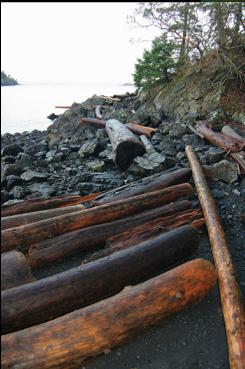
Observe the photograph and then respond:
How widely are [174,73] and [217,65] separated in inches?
146

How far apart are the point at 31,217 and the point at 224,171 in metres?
4.04

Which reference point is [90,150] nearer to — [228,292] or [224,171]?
[224,171]

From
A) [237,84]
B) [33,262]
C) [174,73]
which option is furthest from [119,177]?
[174,73]

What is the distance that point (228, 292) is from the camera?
10.2 ft

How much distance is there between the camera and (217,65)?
11875 mm

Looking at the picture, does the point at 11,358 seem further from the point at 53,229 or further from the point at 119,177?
the point at 119,177

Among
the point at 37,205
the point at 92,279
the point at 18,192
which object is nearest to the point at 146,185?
the point at 37,205

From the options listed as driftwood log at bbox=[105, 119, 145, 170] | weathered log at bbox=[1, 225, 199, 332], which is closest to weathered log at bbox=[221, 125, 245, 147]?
driftwood log at bbox=[105, 119, 145, 170]

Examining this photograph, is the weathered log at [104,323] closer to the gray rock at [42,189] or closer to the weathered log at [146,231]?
the weathered log at [146,231]

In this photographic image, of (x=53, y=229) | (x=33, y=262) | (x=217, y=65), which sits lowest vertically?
(x=33, y=262)

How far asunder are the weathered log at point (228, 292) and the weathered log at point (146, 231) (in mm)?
317

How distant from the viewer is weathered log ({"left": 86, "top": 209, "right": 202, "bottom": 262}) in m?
4.12

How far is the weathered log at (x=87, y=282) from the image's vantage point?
274 cm

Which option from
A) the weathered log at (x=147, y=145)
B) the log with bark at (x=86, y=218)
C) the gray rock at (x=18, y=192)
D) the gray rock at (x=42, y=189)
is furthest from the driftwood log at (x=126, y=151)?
the log with bark at (x=86, y=218)
